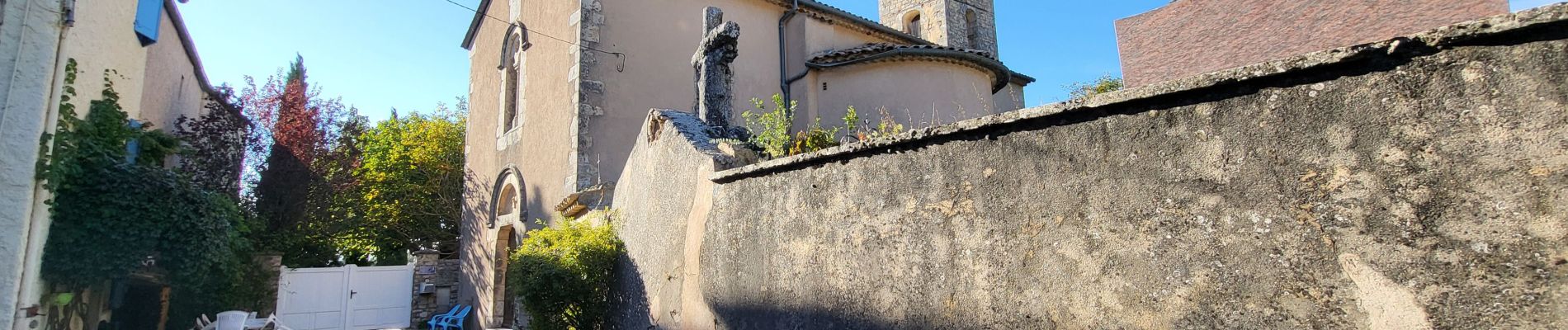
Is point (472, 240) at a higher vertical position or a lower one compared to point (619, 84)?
lower

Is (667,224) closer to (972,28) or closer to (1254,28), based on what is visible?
(1254,28)

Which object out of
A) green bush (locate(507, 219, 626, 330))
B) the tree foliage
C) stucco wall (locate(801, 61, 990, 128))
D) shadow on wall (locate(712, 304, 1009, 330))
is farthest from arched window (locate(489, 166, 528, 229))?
shadow on wall (locate(712, 304, 1009, 330))

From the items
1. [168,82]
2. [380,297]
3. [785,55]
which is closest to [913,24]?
[785,55]

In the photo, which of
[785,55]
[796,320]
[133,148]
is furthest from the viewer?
[785,55]

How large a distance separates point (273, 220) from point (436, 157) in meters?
6.89

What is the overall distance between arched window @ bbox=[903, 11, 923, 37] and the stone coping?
18583 mm

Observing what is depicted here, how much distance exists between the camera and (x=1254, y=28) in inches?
261

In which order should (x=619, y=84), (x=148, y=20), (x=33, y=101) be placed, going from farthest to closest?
(x=619, y=84) → (x=148, y=20) → (x=33, y=101)

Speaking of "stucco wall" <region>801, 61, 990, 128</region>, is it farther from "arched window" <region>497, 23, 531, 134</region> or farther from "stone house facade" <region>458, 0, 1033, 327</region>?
"arched window" <region>497, 23, 531, 134</region>

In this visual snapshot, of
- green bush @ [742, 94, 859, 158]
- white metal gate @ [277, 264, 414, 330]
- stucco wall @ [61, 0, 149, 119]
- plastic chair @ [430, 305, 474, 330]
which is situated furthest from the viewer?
white metal gate @ [277, 264, 414, 330]

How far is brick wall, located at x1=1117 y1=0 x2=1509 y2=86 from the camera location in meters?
5.48

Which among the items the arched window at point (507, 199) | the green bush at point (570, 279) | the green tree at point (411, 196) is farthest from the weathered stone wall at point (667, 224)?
the green tree at point (411, 196)

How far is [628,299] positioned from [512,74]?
8314mm

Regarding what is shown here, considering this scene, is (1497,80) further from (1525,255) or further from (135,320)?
(135,320)
